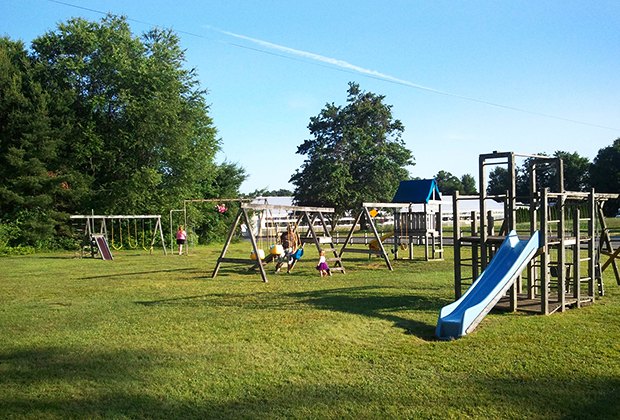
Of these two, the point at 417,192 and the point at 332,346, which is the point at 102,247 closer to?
the point at 417,192

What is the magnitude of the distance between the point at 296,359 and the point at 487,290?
11.7 ft

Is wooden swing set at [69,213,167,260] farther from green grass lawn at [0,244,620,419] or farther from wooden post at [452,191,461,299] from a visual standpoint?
wooden post at [452,191,461,299]

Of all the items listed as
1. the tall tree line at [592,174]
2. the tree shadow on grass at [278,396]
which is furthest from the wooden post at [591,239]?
the tall tree line at [592,174]

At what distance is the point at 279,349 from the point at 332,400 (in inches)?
78.0

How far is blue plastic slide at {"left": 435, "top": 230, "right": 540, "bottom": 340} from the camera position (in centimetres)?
784

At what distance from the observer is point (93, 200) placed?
32812 millimetres

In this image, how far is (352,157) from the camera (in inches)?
1988

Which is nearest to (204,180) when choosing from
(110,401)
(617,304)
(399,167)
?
(399,167)

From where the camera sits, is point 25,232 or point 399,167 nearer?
point 25,232

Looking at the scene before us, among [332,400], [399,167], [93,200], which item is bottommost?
[332,400]

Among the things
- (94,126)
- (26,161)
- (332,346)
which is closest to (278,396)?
(332,346)

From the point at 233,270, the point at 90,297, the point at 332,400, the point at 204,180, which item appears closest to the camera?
the point at 332,400

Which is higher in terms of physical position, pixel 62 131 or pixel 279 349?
pixel 62 131

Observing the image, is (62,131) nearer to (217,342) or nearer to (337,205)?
(337,205)
